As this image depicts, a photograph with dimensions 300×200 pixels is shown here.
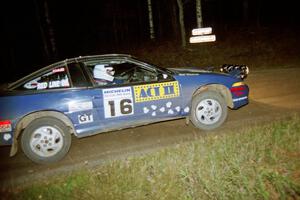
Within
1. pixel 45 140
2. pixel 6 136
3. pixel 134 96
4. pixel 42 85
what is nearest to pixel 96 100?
pixel 134 96

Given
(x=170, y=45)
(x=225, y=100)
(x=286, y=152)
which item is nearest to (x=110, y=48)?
(x=170, y=45)

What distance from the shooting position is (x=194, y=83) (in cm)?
591

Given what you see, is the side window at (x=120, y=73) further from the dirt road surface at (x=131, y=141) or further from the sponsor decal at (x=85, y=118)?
the dirt road surface at (x=131, y=141)

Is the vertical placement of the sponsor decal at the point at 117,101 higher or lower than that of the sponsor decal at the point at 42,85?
lower

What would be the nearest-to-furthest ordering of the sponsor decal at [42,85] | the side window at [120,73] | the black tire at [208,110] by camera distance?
the sponsor decal at [42,85]
the side window at [120,73]
the black tire at [208,110]

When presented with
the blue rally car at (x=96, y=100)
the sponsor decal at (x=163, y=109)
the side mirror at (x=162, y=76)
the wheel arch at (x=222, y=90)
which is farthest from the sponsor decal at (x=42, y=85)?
the wheel arch at (x=222, y=90)

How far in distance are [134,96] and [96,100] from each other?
699 millimetres

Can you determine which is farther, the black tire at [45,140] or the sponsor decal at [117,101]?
the sponsor decal at [117,101]

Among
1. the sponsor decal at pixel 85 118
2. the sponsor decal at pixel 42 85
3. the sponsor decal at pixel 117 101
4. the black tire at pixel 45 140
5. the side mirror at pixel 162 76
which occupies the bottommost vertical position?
the black tire at pixel 45 140

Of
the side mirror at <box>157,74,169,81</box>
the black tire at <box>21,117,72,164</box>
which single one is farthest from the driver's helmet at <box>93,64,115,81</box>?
the black tire at <box>21,117,72,164</box>

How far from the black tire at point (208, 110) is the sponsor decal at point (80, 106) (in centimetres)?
204

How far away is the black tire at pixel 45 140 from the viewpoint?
200 inches

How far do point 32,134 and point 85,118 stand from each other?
36.4 inches

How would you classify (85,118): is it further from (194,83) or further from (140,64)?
(194,83)
